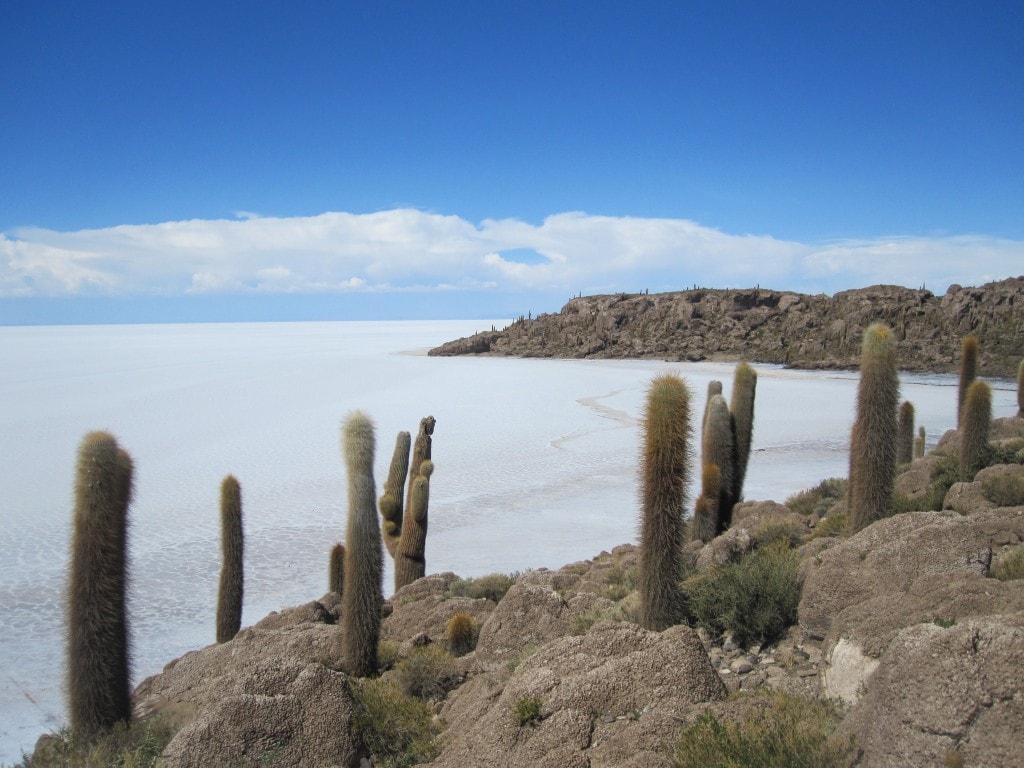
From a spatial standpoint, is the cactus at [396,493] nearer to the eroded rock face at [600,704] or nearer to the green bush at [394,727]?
the green bush at [394,727]

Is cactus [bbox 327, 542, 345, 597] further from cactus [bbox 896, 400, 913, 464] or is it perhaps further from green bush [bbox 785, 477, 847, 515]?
cactus [bbox 896, 400, 913, 464]

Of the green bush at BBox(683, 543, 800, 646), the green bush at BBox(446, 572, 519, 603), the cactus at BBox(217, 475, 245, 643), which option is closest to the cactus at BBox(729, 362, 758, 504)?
the green bush at BBox(446, 572, 519, 603)

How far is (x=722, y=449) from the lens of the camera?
1248cm

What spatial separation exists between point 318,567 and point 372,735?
30.5ft

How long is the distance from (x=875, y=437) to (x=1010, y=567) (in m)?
2.97

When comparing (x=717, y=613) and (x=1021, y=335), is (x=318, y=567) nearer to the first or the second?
(x=717, y=613)

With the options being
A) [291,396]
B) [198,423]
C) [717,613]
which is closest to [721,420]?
[717,613]

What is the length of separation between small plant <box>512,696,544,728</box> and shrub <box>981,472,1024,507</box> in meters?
7.11

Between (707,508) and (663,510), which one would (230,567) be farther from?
(707,508)

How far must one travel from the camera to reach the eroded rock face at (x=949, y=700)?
9.45ft

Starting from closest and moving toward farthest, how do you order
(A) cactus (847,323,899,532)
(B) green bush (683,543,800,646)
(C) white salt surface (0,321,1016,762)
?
(B) green bush (683,543,800,646)
(A) cactus (847,323,899,532)
(C) white salt surface (0,321,1016,762)

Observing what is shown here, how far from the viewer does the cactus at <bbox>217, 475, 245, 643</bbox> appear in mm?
9859

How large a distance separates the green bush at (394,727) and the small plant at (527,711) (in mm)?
925

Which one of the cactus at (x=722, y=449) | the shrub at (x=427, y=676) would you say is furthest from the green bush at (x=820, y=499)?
the shrub at (x=427, y=676)
